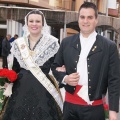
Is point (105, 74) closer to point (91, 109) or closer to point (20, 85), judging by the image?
point (91, 109)

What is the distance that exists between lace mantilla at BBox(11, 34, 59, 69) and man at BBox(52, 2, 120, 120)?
4.46 feet

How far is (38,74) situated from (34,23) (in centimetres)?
55

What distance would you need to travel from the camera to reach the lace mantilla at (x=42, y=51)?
4.09 meters

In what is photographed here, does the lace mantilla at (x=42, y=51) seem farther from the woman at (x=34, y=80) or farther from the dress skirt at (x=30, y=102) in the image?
the dress skirt at (x=30, y=102)

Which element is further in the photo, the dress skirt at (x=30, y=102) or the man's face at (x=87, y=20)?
the dress skirt at (x=30, y=102)

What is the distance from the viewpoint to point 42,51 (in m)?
4.13

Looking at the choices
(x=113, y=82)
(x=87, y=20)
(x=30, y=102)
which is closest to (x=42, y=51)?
(x=30, y=102)

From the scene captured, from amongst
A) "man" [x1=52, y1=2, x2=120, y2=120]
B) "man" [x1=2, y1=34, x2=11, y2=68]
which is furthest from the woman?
"man" [x1=2, y1=34, x2=11, y2=68]

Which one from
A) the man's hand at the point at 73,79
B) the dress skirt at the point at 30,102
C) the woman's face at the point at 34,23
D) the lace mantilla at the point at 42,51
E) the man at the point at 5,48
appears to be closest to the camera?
the man's hand at the point at 73,79

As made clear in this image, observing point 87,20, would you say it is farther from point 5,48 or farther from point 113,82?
point 5,48

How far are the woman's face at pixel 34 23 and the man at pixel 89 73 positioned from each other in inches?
51.2

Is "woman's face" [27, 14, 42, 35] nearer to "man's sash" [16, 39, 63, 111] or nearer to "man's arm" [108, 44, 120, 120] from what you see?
"man's sash" [16, 39, 63, 111]

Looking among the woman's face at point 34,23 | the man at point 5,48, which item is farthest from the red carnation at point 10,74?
the man at point 5,48

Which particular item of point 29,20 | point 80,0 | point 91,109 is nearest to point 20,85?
point 29,20
